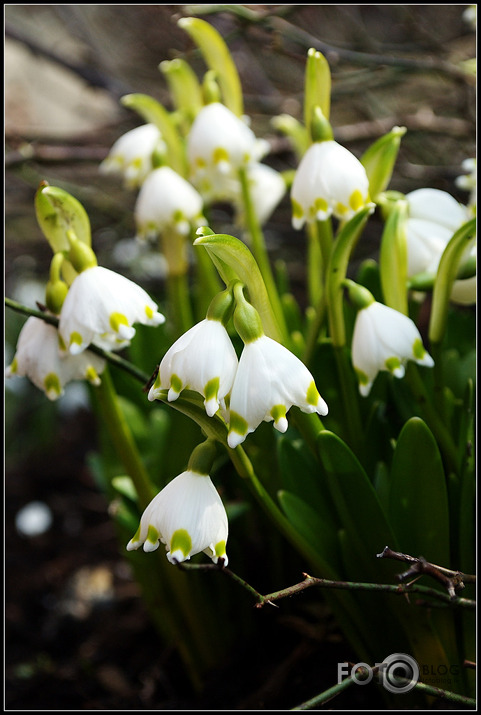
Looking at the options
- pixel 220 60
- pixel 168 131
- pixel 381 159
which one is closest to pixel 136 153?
pixel 168 131

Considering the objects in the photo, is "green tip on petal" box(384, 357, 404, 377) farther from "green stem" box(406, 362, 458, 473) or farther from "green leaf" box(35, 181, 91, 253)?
"green leaf" box(35, 181, 91, 253)

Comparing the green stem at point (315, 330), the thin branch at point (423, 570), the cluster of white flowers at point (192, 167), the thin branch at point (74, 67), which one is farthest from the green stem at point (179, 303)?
the thin branch at point (74, 67)

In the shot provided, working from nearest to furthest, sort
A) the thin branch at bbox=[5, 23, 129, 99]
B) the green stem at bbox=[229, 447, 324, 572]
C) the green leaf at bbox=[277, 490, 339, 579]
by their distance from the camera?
the green stem at bbox=[229, 447, 324, 572] < the green leaf at bbox=[277, 490, 339, 579] < the thin branch at bbox=[5, 23, 129, 99]

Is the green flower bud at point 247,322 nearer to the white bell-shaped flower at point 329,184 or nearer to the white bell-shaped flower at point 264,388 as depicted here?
the white bell-shaped flower at point 264,388

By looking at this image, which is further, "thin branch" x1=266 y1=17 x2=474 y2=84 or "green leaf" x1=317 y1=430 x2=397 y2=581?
"thin branch" x1=266 y1=17 x2=474 y2=84

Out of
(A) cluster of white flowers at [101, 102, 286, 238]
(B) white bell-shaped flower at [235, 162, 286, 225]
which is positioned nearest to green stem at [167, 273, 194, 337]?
(A) cluster of white flowers at [101, 102, 286, 238]

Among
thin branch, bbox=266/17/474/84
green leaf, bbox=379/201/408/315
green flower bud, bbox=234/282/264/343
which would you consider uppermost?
thin branch, bbox=266/17/474/84

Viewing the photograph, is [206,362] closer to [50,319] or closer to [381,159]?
[50,319]
